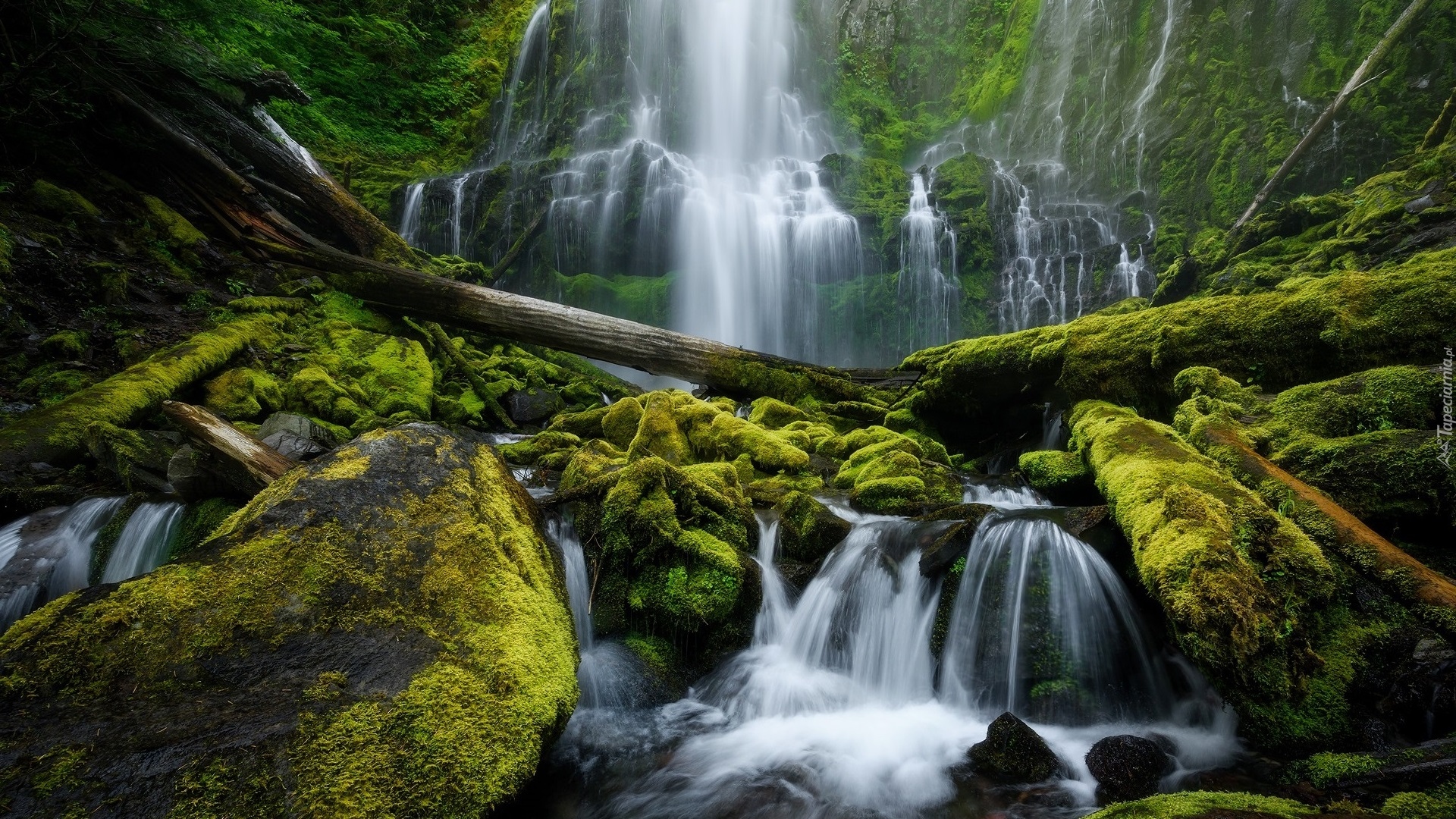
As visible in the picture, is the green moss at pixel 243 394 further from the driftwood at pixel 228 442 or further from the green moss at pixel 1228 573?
the green moss at pixel 1228 573

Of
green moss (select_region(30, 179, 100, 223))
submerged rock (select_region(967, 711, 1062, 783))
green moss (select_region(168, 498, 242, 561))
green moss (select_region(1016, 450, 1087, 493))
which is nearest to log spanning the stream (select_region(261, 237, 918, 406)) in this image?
green moss (select_region(30, 179, 100, 223))

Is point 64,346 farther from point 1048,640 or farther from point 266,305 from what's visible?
point 1048,640

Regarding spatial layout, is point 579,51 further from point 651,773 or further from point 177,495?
point 651,773

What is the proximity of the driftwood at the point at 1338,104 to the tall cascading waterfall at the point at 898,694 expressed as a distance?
45.2 ft

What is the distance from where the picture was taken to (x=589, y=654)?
409 centimetres

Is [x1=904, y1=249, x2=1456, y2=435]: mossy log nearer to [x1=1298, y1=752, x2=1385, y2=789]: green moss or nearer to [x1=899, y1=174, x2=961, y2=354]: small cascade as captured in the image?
[x1=1298, y1=752, x2=1385, y2=789]: green moss

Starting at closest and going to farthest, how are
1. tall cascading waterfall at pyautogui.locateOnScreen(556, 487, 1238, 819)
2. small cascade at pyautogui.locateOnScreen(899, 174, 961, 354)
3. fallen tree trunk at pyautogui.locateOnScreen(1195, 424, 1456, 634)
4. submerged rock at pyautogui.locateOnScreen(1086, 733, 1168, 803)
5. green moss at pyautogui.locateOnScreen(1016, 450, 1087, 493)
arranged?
fallen tree trunk at pyautogui.locateOnScreen(1195, 424, 1456, 634)
submerged rock at pyautogui.locateOnScreen(1086, 733, 1168, 803)
tall cascading waterfall at pyautogui.locateOnScreen(556, 487, 1238, 819)
green moss at pyautogui.locateOnScreen(1016, 450, 1087, 493)
small cascade at pyautogui.locateOnScreen(899, 174, 961, 354)

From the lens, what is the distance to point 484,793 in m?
2.13

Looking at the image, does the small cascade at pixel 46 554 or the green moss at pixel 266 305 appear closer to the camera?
the small cascade at pixel 46 554

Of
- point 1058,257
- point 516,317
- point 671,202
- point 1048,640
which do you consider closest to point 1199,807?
point 1048,640

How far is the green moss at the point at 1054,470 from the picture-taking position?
5.12 metres

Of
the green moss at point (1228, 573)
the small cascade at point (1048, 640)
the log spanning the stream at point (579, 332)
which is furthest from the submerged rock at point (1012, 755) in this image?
the log spanning the stream at point (579, 332)

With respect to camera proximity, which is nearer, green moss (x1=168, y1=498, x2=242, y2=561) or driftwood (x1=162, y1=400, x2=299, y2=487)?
driftwood (x1=162, y1=400, x2=299, y2=487)

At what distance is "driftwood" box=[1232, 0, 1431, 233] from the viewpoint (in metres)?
12.8
